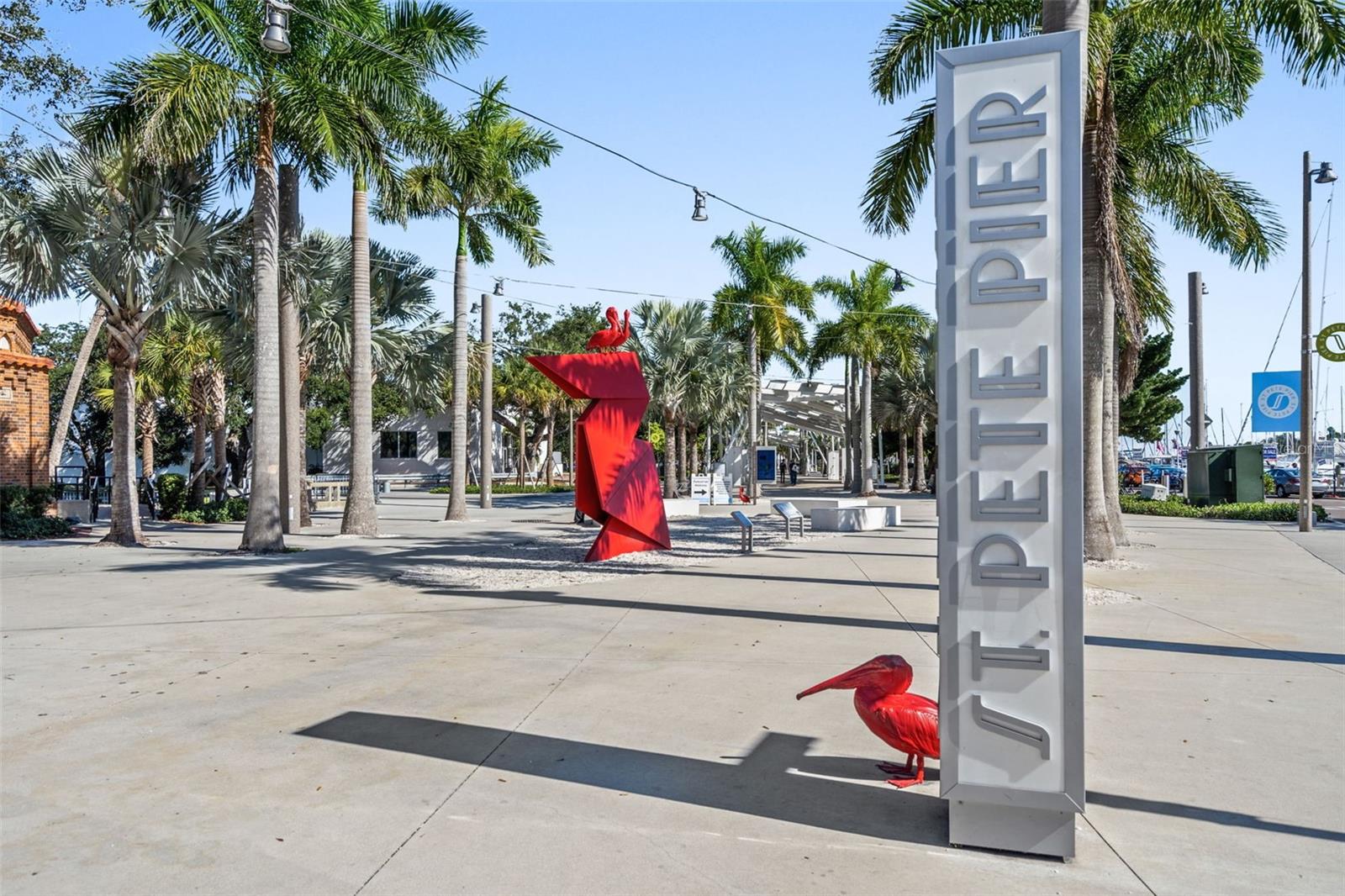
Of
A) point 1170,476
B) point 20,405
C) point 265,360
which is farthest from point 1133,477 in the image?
point 20,405

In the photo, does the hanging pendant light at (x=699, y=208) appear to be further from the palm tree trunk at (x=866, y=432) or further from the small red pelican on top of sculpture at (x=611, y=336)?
the palm tree trunk at (x=866, y=432)

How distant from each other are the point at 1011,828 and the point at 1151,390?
43.3 metres

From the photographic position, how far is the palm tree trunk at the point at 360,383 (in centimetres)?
1866

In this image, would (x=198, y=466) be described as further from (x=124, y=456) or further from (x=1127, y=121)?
(x=1127, y=121)

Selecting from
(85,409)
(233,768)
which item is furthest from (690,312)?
(85,409)

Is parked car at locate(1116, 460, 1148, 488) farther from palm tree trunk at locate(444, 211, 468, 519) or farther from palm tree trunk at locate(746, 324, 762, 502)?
→ palm tree trunk at locate(444, 211, 468, 519)

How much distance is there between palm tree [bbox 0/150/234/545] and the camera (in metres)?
15.8

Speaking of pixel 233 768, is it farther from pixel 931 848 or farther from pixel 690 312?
pixel 690 312

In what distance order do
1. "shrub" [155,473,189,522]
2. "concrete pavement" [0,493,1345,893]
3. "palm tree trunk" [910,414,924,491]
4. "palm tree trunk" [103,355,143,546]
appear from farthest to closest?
1. "palm tree trunk" [910,414,924,491]
2. "shrub" [155,473,189,522]
3. "palm tree trunk" [103,355,143,546]
4. "concrete pavement" [0,493,1345,893]

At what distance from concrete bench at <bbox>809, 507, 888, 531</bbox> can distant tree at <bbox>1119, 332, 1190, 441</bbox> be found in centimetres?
2497

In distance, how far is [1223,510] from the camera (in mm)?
25047

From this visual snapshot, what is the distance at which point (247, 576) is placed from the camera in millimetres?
12727

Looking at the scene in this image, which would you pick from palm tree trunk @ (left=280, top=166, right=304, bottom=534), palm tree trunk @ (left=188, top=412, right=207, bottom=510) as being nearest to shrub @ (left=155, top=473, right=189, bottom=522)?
palm tree trunk @ (left=188, top=412, right=207, bottom=510)

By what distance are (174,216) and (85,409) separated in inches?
1364
